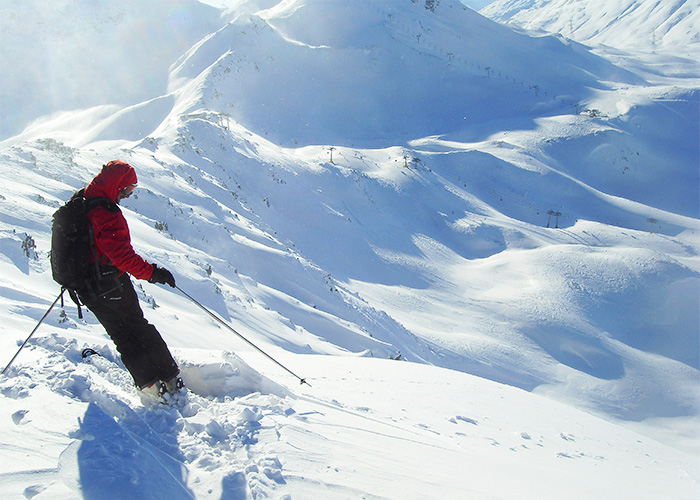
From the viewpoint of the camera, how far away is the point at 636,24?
483ft

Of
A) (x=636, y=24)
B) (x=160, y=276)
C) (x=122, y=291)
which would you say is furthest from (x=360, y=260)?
(x=636, y=24)

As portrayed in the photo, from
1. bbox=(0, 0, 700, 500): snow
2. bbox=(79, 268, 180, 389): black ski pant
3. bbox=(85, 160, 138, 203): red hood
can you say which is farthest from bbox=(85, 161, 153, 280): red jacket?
bbox=(0, 0, 700, 500): snow

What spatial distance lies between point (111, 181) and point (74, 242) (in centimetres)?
54

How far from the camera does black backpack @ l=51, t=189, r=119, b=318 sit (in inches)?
134

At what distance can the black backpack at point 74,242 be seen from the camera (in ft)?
11.2

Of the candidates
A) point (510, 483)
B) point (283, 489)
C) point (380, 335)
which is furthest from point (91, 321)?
point (380, 335)

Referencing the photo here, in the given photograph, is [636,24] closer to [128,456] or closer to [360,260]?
[360,260]

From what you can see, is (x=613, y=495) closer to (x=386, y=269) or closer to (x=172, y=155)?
(x=386, y=269)

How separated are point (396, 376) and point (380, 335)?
25.6 feet

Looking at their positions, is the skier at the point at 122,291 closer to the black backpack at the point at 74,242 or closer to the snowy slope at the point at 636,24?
the black backpack at the point at 74,242

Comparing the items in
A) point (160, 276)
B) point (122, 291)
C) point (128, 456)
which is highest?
point (160, 276)

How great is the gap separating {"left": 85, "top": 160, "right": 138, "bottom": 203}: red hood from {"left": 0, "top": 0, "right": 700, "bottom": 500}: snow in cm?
140

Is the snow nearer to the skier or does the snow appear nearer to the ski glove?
the skier

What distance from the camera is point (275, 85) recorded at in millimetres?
54375
